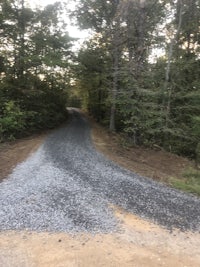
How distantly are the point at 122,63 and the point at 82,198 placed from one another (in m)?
12.4

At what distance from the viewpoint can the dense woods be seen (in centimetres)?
1349

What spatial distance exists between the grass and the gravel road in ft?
1.56

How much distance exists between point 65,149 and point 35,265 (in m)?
8.21

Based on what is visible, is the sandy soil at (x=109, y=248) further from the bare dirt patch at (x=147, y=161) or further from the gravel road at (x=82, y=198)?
the bare dirt patch at (x=147, y=161)

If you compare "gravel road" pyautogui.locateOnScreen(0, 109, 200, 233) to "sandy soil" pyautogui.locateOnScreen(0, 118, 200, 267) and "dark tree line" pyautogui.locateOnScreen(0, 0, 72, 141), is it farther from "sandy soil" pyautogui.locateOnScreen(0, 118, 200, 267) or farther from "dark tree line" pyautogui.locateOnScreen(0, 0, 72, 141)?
"dark tree line" pyautogui.locateOnScreen(0, 0, 72, 141)

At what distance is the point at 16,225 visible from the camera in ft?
19.4

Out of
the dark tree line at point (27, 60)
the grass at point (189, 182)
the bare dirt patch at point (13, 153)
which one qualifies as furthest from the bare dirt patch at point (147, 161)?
the dark tree line at point (27, 60)

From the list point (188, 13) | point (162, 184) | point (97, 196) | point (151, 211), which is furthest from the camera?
point (188, 13)

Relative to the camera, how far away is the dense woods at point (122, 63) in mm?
13492

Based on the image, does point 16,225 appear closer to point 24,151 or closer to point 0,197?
point 0,197

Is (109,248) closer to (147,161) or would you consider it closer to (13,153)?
(147,161)

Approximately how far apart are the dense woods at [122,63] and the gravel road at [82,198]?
4.43m

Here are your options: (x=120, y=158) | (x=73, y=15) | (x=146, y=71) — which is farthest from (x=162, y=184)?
(x=73, y=15)

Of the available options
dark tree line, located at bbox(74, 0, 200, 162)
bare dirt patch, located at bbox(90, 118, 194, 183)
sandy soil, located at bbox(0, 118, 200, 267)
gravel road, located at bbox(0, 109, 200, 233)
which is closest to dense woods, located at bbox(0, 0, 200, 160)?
dark tree line, located at bbox(74, 0, 200, 162)
